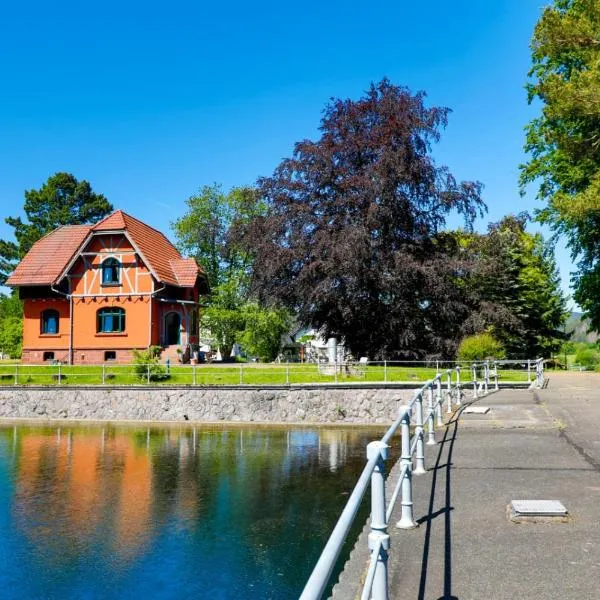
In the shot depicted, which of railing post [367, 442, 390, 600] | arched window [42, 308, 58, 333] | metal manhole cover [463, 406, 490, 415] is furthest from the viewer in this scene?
arched window [42, 308, 58, 333]

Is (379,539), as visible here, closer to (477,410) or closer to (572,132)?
(477,410)

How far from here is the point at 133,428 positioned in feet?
79.2

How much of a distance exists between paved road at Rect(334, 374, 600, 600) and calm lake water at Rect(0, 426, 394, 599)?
2.66 metres

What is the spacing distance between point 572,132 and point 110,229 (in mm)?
23917

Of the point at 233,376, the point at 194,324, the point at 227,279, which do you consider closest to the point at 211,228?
the point at 227,279

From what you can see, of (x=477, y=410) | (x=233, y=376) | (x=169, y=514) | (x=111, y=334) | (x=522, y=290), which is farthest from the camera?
(x=522, y=290)

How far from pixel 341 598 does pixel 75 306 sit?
33.9 meters

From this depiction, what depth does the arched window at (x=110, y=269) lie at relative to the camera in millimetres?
35250

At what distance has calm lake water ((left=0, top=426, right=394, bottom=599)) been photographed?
8500mm

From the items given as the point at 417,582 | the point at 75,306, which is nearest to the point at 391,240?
the point at 75,306

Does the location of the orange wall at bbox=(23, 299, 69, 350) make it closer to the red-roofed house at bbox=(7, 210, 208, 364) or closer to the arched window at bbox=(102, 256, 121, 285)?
the red-roofed house at bbox=(7, 210, 208, 364)

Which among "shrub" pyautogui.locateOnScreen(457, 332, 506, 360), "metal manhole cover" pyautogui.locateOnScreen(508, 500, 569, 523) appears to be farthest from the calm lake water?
"shrub" pyautogui.locateOnScreen(457, 332, 506, 360)

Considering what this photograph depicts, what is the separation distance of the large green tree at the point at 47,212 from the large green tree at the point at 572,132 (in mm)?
47590

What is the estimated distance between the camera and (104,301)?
115ft
